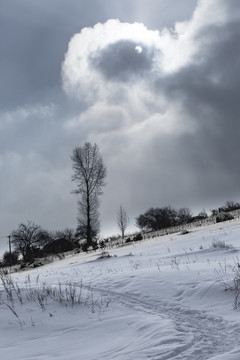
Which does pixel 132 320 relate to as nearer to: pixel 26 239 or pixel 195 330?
pixel 195 330

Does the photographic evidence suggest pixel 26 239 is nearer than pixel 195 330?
No

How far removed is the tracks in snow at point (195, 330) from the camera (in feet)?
11.9

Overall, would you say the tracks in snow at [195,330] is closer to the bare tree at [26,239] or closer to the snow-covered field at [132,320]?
the snow-covered field at [132,320]

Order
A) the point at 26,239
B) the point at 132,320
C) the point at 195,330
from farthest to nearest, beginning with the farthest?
1. the point at 26,239
2. the point at 132,320
3. the point at 195,330

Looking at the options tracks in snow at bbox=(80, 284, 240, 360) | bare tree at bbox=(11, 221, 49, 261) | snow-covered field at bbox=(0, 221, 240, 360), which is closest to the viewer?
tracks in snow at bbox=(80, 284, 240, 360)

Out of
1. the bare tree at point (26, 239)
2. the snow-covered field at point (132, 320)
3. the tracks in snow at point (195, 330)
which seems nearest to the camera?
the tracks in snow at point (195, 330)

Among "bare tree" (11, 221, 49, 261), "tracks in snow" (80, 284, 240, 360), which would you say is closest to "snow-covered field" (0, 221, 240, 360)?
"tracks in snow" (80, 284, 240, 360)

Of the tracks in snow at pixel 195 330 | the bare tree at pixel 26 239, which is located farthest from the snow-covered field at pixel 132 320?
the bare tree at pixel 26 239

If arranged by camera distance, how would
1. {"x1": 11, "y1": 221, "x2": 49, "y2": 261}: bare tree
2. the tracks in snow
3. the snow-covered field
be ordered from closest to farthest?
the tracks in snow → the snow-covered field → {"x1": 11, "y1": 221, "x2": 49, "y2": 261}: bare tree

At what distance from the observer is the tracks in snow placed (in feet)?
11.9

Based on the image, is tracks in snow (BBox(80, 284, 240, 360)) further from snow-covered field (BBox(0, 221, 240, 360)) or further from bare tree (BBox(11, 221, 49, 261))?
bare tree (BBox(11, 221, 49, 261))

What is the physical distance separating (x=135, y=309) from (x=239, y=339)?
7.36 feet

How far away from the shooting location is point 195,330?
174 inches

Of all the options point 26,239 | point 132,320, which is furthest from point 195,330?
point 26,239
